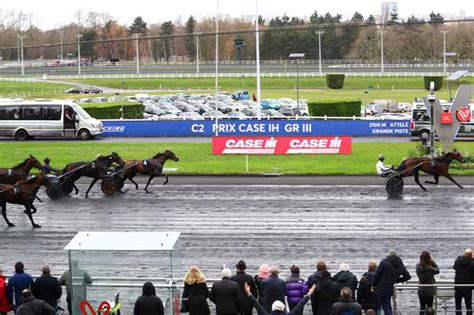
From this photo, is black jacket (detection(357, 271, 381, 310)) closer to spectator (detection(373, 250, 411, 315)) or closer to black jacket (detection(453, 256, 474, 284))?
spectator (detection(373, 250, 411, 315))

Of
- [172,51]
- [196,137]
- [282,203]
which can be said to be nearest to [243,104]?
[196,137]

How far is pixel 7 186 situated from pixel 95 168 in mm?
4424

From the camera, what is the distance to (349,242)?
18203 millimetres

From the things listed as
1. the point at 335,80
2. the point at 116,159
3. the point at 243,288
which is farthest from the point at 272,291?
the point at 335,80

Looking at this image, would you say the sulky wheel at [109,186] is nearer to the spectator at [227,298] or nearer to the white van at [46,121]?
the spectator at [227,298]

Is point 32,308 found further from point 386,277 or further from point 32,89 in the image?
point 32,89

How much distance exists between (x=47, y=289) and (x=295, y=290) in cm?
360

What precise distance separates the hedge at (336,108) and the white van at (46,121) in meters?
13.2

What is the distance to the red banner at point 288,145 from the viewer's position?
3170 centimetres

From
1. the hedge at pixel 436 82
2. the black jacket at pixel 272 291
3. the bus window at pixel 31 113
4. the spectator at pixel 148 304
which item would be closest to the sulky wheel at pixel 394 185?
the black jacket at pixel 272 291

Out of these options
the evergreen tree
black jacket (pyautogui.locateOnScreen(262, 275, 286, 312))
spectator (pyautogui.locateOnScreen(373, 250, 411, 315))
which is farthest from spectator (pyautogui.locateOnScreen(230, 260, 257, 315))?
the evergreen tree

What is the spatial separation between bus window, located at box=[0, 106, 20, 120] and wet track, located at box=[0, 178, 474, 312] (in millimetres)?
16070

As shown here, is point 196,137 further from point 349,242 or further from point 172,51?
point 172,51

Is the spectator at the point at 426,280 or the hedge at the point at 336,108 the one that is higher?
the hedge at the point at 336,108
